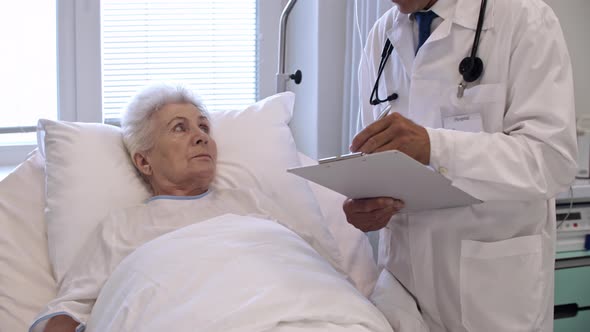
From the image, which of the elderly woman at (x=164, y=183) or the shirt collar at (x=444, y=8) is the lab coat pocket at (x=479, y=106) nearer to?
the shirt collar at (x=444, y=8)

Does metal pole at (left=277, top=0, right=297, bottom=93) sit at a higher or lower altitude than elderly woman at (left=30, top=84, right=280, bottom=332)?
higher

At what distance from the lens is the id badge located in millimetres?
1464

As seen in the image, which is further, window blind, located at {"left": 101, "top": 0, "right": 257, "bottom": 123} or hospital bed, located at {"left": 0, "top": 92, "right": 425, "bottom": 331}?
window blind, located at {"left": 101, "top": 0, "right": 257, "bottom": 123}

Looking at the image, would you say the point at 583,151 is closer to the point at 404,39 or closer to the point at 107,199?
the point at 404,39

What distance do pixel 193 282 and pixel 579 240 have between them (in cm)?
146

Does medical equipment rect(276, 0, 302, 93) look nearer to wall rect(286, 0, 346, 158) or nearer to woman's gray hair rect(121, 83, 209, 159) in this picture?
woman's gray hair rect(121, 83, 209, 159)

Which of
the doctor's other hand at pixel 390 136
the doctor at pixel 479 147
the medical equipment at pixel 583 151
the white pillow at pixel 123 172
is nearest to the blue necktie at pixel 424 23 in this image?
the doctor at pixel 479 147

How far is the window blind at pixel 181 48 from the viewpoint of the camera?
8.55 ft

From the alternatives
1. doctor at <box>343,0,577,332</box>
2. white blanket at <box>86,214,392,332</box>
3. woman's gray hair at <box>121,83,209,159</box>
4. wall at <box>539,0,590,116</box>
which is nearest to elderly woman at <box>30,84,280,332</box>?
woman's gray hair at <box>121,83,209,159</box>

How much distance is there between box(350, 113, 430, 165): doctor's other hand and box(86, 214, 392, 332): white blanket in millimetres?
304

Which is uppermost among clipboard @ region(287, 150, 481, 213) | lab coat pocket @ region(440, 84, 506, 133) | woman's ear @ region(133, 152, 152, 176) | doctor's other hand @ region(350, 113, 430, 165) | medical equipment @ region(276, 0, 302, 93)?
medical equipment @ region(276, 0, 302, 93)

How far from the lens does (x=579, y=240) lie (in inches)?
89.5

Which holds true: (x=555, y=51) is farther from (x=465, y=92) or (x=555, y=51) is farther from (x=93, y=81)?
(x=93, y=81)

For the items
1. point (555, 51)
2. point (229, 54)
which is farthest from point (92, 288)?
point (229, 54)
